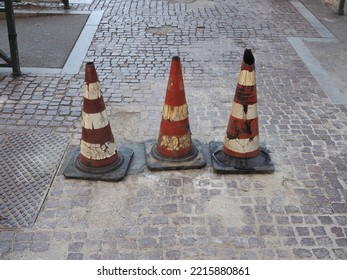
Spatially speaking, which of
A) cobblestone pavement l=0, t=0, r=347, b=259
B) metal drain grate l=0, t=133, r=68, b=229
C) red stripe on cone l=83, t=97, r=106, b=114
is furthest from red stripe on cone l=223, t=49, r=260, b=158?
metal drain grate l=0, t=133, r=68, b=229

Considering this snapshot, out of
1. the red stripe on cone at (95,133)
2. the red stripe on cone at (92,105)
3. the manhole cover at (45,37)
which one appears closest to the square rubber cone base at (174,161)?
the red stripe on cone at (95,133)

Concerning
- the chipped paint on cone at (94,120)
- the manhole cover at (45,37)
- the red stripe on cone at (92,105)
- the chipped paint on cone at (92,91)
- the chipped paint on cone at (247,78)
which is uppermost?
the chipped paint on cone at (247,78)

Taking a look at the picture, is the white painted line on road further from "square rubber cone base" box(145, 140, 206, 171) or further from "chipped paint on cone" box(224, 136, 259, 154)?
"square rubber cone base" box(145, 140, 206, 171)

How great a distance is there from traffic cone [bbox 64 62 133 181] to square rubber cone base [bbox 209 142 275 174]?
0.85 m

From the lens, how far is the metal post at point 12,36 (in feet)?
19.5

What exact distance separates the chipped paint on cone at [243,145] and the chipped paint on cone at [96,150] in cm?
112

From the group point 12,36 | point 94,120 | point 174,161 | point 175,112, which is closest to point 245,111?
point 175,112

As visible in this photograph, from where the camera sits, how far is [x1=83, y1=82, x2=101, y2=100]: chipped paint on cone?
389 centimetres

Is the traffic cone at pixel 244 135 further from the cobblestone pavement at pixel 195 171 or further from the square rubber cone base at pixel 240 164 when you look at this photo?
the cobblestone pavement at pixel 195 171

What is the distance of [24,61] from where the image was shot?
6.73m

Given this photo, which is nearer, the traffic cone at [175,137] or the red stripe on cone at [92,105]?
the red stripe on cone at [92,105]

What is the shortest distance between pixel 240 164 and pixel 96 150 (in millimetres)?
1313

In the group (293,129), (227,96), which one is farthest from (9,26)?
(293,129)
